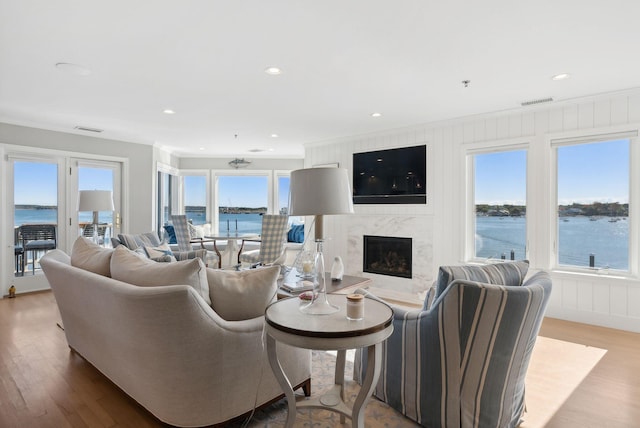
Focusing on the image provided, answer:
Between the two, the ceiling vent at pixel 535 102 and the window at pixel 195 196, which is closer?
the ceiling vent at pixel 535 102

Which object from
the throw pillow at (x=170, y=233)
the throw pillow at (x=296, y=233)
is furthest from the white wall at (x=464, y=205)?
the throw pillow at (x=170, y=233)

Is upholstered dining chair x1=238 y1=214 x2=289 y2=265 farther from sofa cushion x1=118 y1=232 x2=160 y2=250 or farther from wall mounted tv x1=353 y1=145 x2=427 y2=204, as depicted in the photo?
sofa cushion x1=118 y1=232 x2=160 y2=250

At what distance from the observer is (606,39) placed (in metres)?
2.50

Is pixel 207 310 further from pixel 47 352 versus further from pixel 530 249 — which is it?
pixel 530 249

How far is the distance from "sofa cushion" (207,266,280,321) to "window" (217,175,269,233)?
→ 5.91 meters

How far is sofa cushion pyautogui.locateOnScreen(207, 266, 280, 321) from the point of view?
1.90 meters

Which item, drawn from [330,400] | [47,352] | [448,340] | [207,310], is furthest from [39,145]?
[448,340]

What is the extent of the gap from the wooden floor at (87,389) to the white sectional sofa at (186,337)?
20 centimetres

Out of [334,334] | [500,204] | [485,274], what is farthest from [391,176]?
[334,334]

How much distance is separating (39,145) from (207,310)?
16.5 feet

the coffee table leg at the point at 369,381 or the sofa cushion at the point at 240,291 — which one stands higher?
the sofa cushion at the point at 240,291

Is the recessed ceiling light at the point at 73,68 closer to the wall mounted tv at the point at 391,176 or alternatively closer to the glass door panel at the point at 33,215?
the glass door panel at the point at 33,215

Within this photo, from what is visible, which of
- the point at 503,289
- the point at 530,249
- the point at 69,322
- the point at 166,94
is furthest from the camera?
the point at 530,249

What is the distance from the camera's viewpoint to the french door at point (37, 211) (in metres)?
4.79
